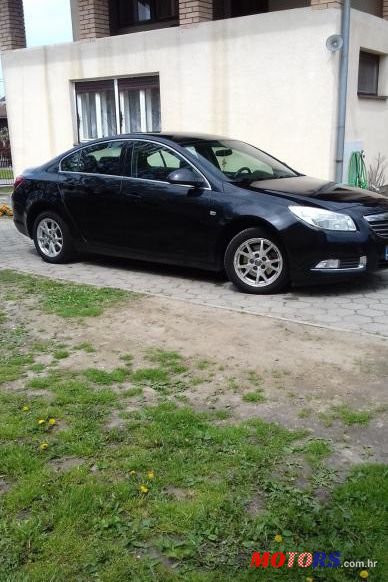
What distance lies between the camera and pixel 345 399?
3.94 m

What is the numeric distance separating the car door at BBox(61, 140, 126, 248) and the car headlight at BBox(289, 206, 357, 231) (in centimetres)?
223

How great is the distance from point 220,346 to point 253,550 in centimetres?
243

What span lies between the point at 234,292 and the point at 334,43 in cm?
508

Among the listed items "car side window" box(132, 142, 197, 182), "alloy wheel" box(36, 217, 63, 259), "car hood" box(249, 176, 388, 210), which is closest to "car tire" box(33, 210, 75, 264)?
"alloy wheel" box(36, 217, 63, 259)

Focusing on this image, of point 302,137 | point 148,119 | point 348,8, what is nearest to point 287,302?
point 302,137

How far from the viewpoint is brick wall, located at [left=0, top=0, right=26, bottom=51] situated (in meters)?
14.5

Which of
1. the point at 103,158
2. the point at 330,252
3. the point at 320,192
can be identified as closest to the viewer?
the point at 330,252

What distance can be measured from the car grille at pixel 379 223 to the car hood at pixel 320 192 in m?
0.17

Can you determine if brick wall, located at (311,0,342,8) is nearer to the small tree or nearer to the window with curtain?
the small tree

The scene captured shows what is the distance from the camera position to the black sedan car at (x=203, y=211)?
604 cm

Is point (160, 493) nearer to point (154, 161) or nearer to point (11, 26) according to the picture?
point (154, 161)

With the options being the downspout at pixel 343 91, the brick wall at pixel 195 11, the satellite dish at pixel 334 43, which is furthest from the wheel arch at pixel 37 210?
the brick wall at pixel 195 11

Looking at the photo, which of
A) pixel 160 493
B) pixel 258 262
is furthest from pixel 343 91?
pixel 160 493

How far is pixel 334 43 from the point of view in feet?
31.0
